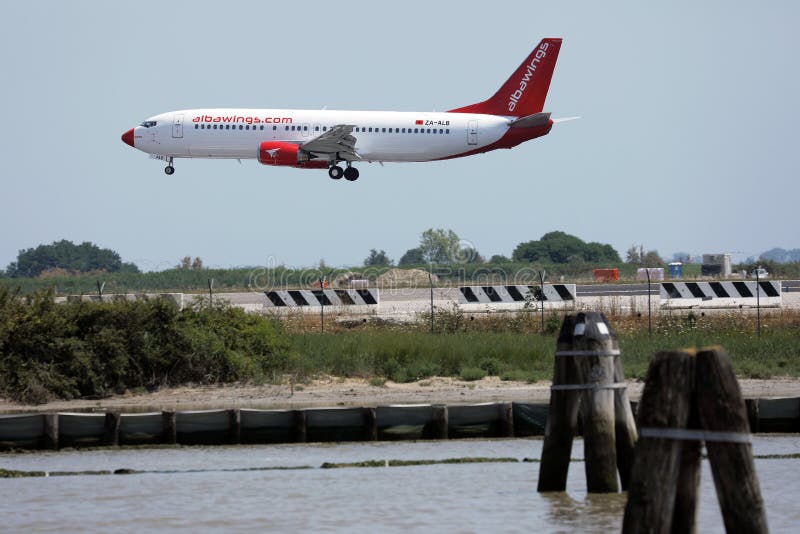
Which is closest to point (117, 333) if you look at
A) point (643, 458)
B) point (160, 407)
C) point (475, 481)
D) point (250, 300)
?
point (160, 407)

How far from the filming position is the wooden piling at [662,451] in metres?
11.1

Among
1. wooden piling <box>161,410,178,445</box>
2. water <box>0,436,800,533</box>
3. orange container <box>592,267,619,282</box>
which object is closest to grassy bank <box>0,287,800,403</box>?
wooden piling <box>161,410,178,445</box>

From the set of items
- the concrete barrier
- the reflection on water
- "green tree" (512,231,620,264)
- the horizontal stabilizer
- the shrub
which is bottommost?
the reflection on water

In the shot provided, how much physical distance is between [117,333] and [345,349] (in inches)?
217

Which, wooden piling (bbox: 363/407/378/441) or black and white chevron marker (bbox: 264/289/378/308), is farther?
black and white chevron marker (bbox: 264/289/378/308)

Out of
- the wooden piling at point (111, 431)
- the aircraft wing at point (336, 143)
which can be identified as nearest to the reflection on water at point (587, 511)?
the wooden piling at point (111, 431)

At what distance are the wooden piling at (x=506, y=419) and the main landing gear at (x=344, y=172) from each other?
34512 mm

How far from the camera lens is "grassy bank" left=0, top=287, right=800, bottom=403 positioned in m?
26.3

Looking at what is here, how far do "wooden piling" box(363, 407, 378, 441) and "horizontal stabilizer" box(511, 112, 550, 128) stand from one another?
114 feet

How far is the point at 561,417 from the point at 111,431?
8860mm

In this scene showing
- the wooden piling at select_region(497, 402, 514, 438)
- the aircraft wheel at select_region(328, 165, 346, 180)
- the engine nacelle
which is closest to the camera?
the wooden piling at select_region(497, 402, 514, 438)

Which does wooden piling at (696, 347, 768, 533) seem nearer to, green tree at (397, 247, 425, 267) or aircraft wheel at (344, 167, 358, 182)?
aircraft wheel at (344, 167, 358, 182)

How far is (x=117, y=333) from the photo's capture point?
26.8 meters

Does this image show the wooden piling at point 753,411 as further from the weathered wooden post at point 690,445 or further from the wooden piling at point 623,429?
the weathered wooden post at point 690,445
